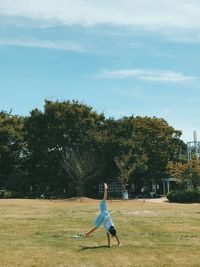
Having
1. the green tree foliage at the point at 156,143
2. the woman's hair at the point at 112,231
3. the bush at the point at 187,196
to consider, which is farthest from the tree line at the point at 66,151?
the woman's hair at the point at 112,231

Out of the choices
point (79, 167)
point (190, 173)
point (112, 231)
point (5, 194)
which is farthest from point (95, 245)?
point (79, 167)

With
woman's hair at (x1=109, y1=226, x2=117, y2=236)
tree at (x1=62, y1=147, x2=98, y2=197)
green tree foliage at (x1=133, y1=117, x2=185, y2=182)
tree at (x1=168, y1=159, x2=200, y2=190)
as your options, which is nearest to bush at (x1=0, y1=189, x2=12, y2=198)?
tree at (x1=62, y1=147, x2=98, y2=197)

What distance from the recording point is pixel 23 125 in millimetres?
67000

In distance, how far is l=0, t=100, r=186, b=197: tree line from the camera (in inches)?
2475

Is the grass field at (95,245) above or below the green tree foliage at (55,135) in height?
below

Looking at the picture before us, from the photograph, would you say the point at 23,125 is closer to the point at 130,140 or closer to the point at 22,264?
the point at 130,140

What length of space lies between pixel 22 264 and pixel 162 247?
4479 millimetres

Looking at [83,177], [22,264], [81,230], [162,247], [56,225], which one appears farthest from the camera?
[83,177]

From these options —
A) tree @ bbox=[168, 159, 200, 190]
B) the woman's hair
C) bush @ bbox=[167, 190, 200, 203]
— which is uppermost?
tree @ bbox=[168, 159, 200, 190]

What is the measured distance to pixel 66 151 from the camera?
6344 cm

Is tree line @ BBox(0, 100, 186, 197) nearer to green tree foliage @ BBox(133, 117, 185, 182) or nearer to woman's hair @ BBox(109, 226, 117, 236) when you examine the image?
green tree foliage @ BBox(133, 117, 185, 182)

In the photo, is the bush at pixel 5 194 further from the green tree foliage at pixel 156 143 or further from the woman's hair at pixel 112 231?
the woman's hair at pixel 112 231

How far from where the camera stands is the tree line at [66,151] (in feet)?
206

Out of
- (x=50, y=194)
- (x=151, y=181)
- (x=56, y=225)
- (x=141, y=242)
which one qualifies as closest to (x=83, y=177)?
(x=50, y=194)
